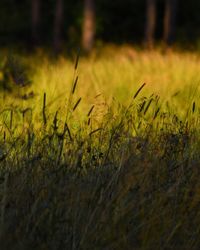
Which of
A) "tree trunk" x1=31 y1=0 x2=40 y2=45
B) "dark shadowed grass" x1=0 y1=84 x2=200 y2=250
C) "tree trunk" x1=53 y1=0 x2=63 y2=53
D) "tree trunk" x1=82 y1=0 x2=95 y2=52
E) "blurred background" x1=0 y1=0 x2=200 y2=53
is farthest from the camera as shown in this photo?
"blurred background" x1=0 y1=0 x2=200 y2=53

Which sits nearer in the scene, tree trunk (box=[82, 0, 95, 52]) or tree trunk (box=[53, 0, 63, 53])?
tree trunk (box=[82, 0, 95, 52])

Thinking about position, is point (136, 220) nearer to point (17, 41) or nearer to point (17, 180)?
point (17, 180)

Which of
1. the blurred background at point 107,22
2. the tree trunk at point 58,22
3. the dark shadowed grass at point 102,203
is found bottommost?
the blurred background at point 107,22

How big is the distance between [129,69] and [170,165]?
306 inches

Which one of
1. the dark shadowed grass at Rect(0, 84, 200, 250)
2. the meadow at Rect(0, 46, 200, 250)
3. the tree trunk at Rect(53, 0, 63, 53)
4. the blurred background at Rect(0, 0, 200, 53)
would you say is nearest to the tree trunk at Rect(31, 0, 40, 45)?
the tree trunk at Rect(53, 0, 63, 53)

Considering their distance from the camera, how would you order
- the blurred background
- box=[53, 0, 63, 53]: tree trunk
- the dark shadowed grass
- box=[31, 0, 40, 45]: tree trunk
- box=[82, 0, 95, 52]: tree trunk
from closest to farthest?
the dark shadowed grass → box=[82, 0, 95, 52]: tree trunk → box=[53, 0, 63, 53]: tree trunk → box=[31, 0, 40, 45]: tree trunk → the blurred background

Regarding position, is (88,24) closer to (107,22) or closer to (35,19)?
(35,19)

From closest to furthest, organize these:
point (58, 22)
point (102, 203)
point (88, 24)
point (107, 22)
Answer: point (102, 203) < point (88, 24) < point (58, 22) < point (107, 22)

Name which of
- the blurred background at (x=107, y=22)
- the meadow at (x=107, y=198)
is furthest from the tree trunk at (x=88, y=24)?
the meadow at (x=107, y=198)

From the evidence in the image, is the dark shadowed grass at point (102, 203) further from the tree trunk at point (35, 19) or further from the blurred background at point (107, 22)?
the blurred background at point (107, 22)

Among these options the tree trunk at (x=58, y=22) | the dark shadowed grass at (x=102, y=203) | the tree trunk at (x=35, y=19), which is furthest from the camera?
the tree trunk at (x=35, y=19)

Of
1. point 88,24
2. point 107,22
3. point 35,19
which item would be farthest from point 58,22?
point 107,22

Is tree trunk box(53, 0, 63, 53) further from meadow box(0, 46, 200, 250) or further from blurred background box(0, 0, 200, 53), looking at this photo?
meadow box(0, 46, 200, 250)

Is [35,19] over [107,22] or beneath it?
over
